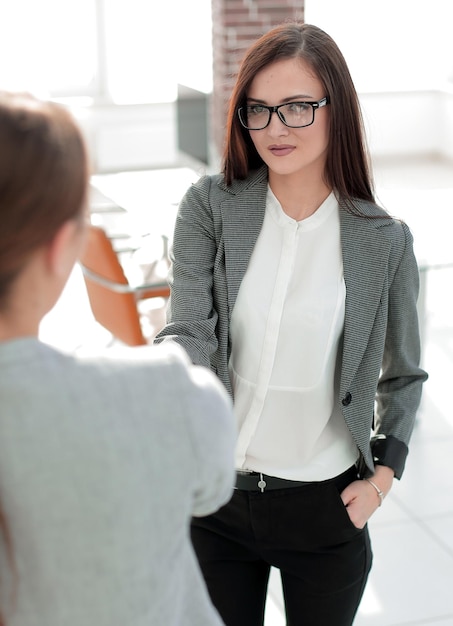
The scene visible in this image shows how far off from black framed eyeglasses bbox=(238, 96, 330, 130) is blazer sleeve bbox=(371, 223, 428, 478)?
9.4 inches

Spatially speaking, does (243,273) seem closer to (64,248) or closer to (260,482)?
(260,482)

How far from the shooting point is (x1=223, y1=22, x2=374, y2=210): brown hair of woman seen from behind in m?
1.62

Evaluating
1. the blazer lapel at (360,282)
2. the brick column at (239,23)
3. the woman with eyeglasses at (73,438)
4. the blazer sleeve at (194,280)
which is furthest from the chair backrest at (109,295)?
the brick column at (239,23)

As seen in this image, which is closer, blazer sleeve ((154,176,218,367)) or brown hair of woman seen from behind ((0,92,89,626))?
brown hair of woman seen from behind ((0,92,89,626))

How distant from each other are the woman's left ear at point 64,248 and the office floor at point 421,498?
42.3 inches

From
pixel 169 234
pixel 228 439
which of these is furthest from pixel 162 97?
pixel 228 439

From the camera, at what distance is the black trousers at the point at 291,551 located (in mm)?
1628

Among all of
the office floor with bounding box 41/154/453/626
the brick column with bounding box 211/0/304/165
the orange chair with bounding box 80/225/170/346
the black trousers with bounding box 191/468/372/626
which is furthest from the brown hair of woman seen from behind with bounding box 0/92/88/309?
the brick column with bounding box 211/0/304/165

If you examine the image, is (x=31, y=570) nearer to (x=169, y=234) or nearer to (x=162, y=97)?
(x=169, y=234)

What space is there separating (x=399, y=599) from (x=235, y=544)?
133 cm

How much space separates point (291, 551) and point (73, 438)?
903mm

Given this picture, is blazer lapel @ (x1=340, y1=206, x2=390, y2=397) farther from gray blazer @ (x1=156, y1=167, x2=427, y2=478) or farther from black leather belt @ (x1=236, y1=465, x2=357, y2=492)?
black leather belt @ (x1=236, y1=465, x2=357, y2=492)

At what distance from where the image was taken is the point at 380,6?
870cm

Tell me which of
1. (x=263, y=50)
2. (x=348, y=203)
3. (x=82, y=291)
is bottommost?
(x=82, y=291)
